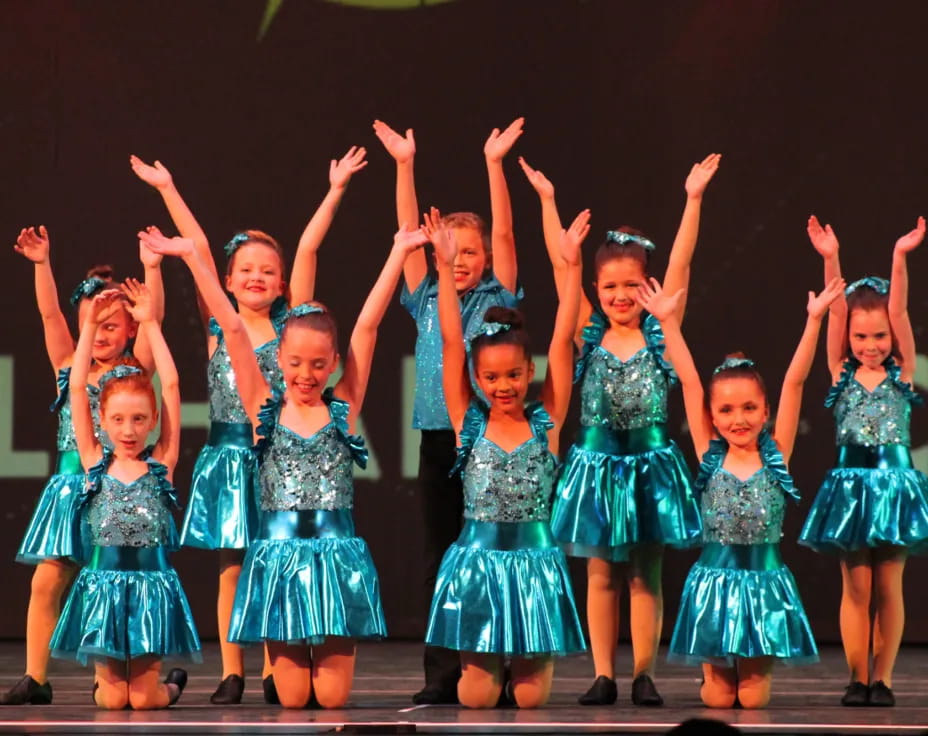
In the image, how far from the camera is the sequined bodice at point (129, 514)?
470 centimetres

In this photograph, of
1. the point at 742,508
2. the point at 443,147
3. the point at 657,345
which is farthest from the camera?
the point at 443,147

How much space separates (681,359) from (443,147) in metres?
2.40

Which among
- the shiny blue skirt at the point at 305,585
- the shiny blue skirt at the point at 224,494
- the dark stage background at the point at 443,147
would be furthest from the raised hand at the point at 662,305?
the dark stage background at the point at 443,147

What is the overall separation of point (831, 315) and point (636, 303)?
2.07 feet

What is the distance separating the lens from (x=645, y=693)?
4824 millimetres

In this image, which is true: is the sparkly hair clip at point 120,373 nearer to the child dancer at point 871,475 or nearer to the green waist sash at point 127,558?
the green waist sash at point 127,558

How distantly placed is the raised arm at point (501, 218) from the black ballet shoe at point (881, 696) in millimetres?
1591

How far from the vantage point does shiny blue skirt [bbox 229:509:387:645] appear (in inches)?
179

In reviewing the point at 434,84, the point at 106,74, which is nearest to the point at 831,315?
the point at 434,84

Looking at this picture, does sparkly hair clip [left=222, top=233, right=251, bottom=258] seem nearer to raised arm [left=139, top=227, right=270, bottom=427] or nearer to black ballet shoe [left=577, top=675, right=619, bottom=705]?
raised arm [left=139, top=227, right=270, bottom=427]

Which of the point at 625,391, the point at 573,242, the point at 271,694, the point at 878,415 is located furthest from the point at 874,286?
the point at 271,694

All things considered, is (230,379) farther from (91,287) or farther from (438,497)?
(438,497)

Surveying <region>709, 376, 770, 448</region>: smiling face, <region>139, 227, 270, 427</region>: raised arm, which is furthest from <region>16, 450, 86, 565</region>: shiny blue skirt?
<region>709, 376, 770, 448</region>: smiling face

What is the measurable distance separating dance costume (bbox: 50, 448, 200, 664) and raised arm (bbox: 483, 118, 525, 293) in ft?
3.89
